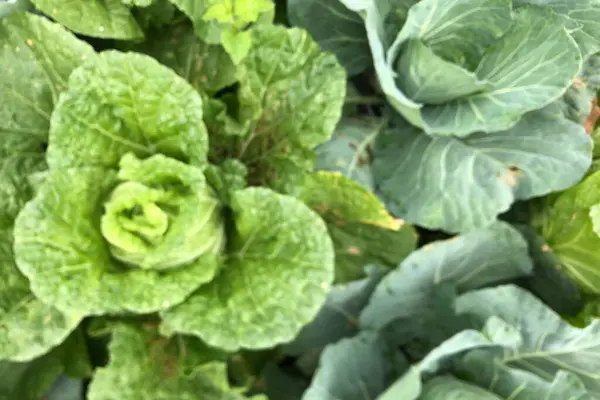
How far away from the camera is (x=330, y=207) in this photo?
727 millimetres

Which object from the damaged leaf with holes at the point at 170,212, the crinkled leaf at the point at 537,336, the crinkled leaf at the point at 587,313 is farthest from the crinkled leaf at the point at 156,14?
the crinkled leaf at the point at 587,313

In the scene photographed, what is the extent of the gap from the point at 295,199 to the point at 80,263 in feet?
0.69

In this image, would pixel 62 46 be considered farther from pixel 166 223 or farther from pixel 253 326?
pixel 253 326

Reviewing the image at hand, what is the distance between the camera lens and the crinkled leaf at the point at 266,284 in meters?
0.61

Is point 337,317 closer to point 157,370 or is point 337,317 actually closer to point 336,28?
point 157,370

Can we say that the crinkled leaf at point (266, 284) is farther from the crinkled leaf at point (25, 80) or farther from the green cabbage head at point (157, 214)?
the crinkled leaf at point (25, 80)

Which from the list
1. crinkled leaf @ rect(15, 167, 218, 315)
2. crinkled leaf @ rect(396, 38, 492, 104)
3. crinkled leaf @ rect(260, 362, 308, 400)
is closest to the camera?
crinkled leaf @ rect(15, 167, 218, 315)

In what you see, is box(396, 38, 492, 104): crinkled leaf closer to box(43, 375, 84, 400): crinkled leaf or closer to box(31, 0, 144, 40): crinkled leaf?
box(31, 0, 144, 40): crinkled leaf

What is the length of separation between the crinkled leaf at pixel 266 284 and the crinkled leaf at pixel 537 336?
20 centimetres

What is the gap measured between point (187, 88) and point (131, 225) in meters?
0.15

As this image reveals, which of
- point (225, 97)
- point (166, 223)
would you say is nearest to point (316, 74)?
point (225, 97)

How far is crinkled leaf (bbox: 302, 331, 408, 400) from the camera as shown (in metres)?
0.67

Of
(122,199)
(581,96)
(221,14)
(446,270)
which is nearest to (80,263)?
(122,199)

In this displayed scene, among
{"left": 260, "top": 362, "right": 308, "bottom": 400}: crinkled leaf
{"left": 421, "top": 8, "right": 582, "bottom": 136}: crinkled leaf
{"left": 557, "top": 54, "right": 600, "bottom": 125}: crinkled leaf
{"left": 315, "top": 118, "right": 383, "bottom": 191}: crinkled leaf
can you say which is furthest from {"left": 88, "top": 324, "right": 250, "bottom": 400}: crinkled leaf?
{"left": 557, "top": 54, "right": 600, "bottom": 125}: crinkled leaf
